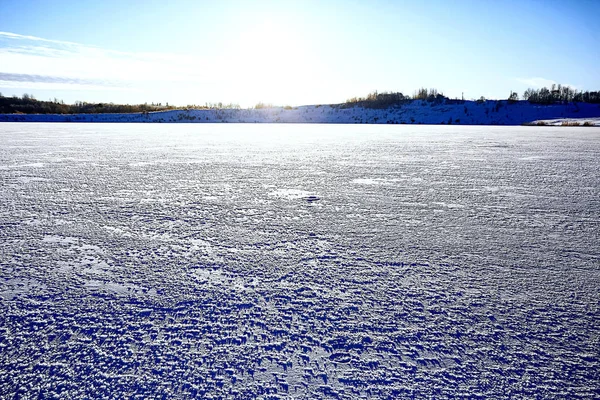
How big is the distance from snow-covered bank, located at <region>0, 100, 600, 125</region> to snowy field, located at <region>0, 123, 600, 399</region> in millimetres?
29240

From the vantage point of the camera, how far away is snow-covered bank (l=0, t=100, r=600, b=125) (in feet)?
97.1

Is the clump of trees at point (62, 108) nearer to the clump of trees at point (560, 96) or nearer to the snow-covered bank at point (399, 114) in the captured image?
the snow-covered bank at point (399, 114)

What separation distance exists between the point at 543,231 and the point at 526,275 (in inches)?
35.1

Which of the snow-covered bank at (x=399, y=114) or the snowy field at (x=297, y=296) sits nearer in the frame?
the snowy field at (x=297, y=296)

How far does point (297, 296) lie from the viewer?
158cm

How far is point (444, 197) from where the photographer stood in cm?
350

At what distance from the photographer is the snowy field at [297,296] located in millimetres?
1084

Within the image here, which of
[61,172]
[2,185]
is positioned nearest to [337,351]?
[2,185]

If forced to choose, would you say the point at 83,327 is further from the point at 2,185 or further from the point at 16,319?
the point at 2,185

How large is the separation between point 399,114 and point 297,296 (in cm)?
3428

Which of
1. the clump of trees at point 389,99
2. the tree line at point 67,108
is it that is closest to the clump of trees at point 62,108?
the tree line at point 67,108

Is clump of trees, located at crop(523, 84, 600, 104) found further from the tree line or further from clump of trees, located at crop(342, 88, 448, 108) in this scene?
the tree line

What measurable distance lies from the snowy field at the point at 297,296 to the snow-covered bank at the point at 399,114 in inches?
1151

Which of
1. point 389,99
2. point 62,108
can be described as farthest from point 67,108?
point 389,99
